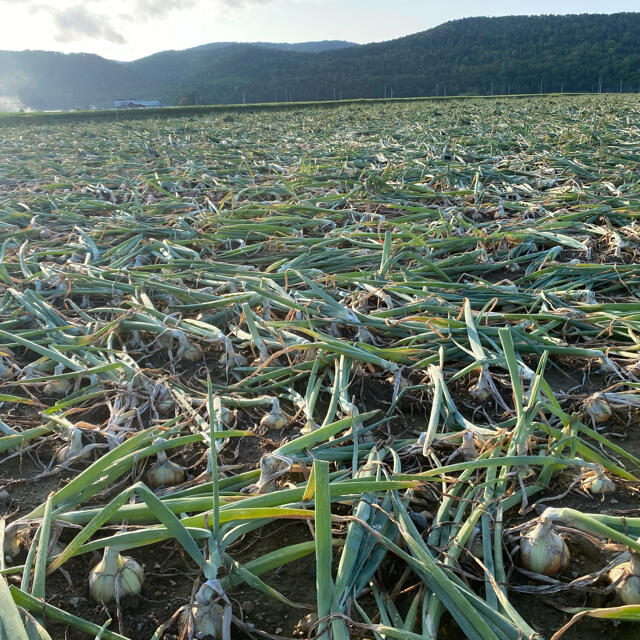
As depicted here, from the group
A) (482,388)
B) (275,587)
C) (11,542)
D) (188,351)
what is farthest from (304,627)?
(188,351)

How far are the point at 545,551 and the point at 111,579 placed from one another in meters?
Result: 0.71

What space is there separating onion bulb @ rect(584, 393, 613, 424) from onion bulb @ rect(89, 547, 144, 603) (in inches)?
41.7

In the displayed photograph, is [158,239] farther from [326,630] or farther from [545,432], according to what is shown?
[326,630]

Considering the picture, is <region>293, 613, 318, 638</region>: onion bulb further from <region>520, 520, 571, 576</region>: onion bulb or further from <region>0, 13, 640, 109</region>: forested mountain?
<region>0, 13, 640, 109</region>: forested mountain

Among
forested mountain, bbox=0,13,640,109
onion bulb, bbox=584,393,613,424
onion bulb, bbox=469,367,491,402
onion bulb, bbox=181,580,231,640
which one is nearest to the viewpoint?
onion bulb, bbox=181,580,231,640

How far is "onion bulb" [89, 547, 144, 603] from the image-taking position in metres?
0.90

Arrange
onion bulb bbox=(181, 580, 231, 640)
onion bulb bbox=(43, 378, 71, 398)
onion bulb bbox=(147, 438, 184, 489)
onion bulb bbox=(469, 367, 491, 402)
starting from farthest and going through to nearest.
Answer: onion bulb bbox=(43, 378, 71, 398) → onion bulb bbox=(469, 367, 491, 402) → onion bulb bbox=(147, 438, 184, 489) → onion bulb bbox=(181, 580, 231, 640)

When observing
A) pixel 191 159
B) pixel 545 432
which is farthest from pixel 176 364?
pixel 191 159

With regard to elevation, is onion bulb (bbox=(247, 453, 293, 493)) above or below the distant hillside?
below

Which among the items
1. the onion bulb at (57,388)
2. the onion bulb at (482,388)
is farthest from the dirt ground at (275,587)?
the onion bulb at (57,388)

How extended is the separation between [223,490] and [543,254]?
2.00 meters

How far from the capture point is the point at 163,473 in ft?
3.92

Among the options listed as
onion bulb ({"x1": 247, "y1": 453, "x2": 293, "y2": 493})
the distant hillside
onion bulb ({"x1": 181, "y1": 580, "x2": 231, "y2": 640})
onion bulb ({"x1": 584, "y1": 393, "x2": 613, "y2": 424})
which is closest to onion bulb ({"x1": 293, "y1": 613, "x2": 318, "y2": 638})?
onion bulb ({"x1": 181, "y1": 580, "x2": 231, "y2": 640})

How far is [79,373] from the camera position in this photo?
1.51 meters
